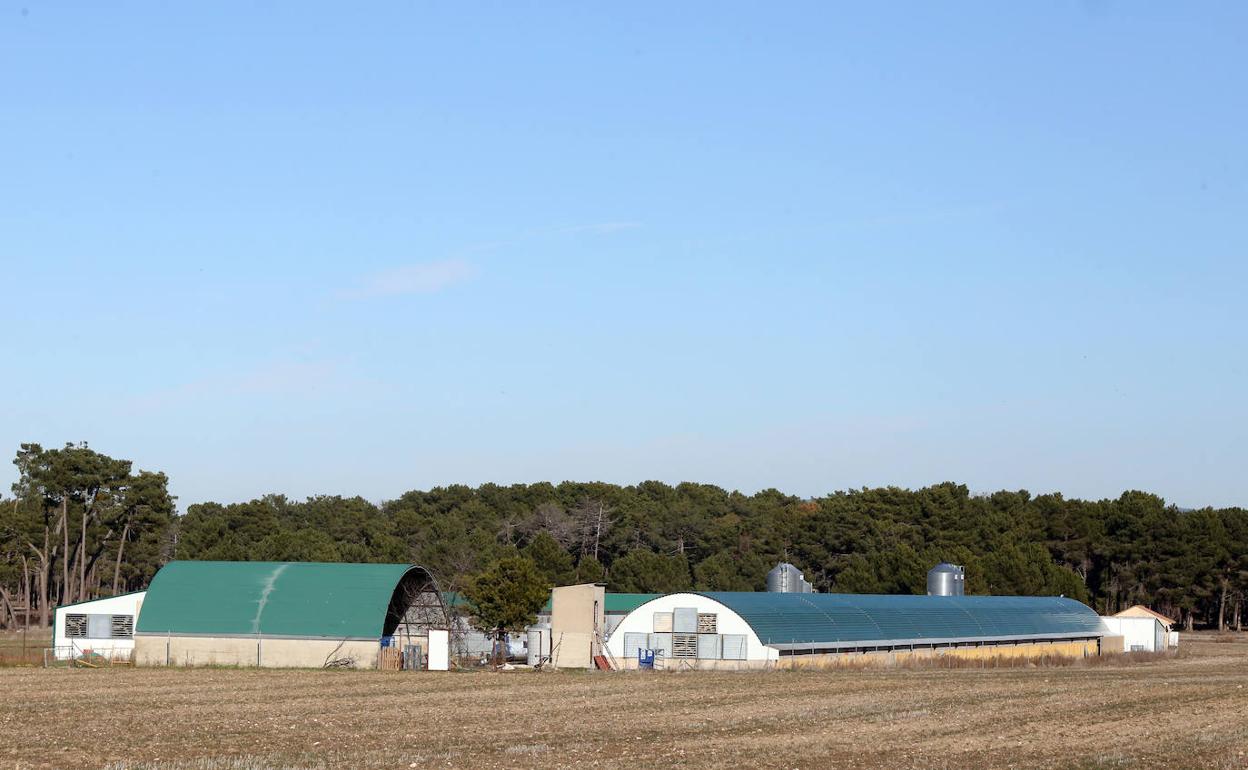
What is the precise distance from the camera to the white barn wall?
73.8 meters

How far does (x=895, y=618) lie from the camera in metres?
84.3

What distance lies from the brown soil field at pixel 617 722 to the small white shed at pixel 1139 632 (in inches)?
1910

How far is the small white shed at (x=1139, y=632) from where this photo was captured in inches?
4319

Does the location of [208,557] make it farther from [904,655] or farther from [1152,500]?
[1152,500]

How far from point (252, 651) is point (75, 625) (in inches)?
529

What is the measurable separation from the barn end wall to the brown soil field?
8.02 meters

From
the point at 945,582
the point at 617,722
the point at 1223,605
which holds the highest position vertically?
the point at 945,582

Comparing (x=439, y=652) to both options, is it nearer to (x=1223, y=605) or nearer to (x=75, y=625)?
(x=75, y=625)

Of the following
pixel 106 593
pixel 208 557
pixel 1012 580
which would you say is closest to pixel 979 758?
pixel 1012 580

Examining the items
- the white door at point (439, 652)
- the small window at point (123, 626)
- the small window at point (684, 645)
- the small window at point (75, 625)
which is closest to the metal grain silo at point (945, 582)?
the small window at point (684, 645)

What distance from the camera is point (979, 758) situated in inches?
1247

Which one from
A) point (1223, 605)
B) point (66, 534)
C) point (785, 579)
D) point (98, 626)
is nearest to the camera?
point (98, 626)

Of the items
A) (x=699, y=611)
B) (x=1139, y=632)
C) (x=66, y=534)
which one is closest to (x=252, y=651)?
(x=699, y=611)

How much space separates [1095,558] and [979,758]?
140 meters
